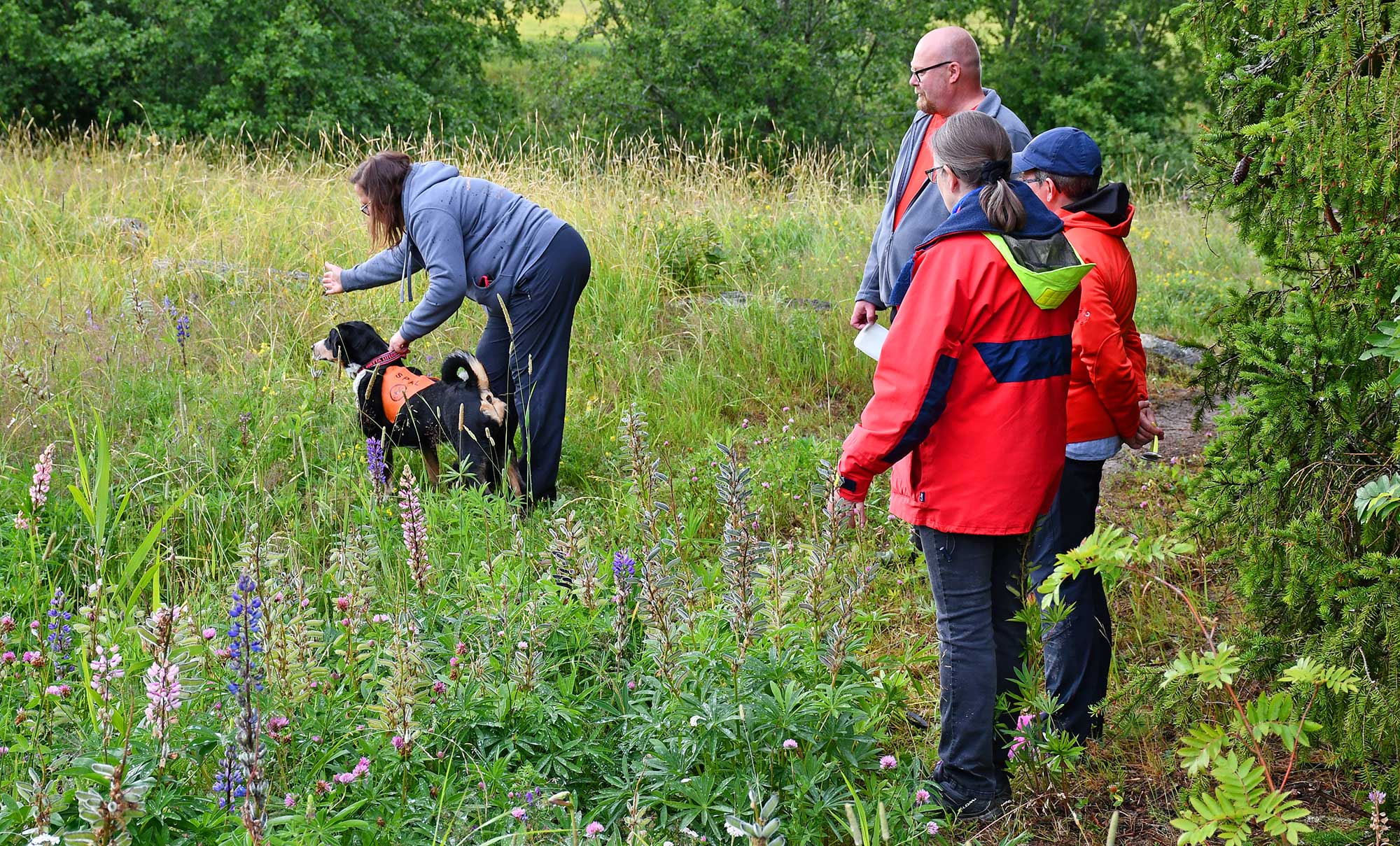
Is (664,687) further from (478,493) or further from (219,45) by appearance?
(219,45)

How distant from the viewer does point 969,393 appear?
2689 mm

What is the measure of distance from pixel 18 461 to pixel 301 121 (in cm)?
1474

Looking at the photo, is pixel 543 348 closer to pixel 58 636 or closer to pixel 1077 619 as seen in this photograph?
pixel 58 636

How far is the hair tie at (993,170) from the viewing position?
2756mm

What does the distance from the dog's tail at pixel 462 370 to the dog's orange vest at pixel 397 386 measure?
0.26 ft

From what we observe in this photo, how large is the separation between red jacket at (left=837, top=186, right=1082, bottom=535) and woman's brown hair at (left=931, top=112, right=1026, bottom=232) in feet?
0.27

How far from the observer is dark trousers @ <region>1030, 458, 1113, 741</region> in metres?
3.24

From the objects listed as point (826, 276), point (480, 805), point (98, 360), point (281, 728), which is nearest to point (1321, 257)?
point (480, 805)

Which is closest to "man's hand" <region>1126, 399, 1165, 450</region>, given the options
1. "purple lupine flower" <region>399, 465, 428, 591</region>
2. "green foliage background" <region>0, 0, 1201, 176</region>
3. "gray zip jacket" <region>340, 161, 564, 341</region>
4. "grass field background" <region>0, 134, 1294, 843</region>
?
"grass field background" <region>0, 134, 1294, 843</region>

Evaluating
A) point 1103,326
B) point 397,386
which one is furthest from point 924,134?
point 397,386

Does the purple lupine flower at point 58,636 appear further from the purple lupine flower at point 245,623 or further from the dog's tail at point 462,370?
the dog's tail at point 462,370

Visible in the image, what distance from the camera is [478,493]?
420 cm

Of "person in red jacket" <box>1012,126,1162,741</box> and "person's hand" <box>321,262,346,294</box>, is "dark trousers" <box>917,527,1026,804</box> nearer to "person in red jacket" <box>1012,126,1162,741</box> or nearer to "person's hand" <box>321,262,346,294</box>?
"person in red jacket" <box>1012,126,1162,741</box>

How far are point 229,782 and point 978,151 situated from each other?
7.29ft
